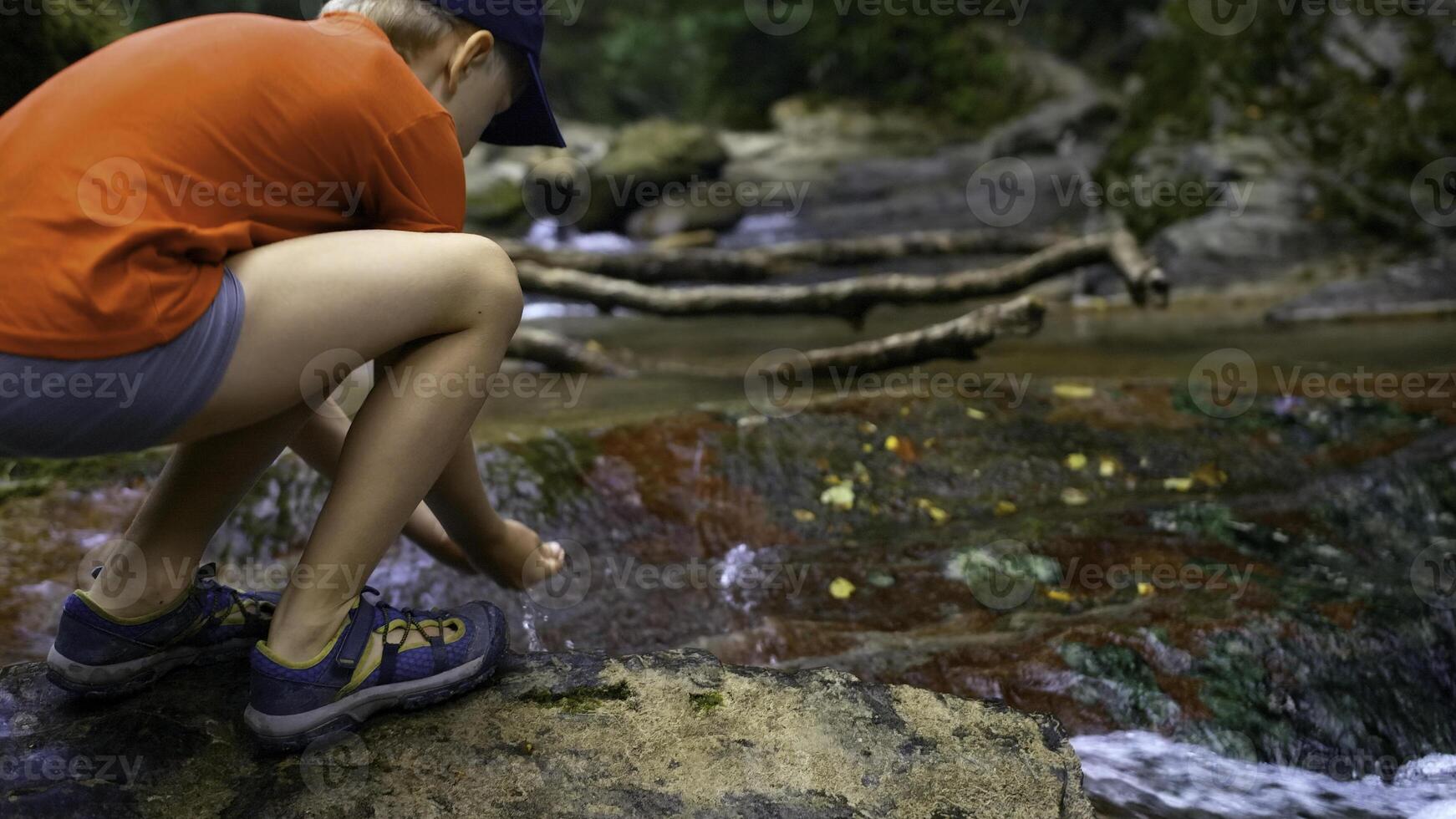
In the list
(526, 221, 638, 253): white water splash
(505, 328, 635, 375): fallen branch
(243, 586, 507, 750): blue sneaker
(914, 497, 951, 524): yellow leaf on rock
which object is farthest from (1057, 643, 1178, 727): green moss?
(526, 221, 638, 253): white water splash

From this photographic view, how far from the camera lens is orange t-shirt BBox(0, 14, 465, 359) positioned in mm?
1201

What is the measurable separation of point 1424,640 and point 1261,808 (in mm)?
718

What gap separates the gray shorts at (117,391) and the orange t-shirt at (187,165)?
0.02m

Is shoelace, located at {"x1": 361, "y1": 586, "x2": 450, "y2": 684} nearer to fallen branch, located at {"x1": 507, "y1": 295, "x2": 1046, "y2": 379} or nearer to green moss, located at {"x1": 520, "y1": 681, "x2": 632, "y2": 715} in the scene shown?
green moss, located at {"x1": 520, "y1": 681, "x2": 632, "y2": 715}

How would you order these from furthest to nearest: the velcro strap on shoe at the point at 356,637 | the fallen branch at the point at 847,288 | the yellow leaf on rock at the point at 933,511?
the fallen branch at the point at 847,288, the yellow leaf on rock at the point at 933,511, the velcro strap on shoe at the point at 356,637

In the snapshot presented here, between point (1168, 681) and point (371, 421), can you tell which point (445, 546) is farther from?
point (1168, 681)

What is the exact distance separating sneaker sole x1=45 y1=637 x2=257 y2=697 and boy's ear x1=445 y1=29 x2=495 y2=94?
1.00m

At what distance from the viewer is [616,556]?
9.14 ft

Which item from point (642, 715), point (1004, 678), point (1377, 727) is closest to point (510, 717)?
point (642, 715)

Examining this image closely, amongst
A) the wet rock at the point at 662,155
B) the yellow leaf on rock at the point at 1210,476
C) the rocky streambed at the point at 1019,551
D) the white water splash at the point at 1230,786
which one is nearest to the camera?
the white water splash at the point at 1230,786

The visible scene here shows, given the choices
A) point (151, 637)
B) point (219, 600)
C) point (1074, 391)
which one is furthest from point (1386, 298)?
point (151, 637)

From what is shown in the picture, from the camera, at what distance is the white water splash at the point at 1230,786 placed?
1845 millimetres

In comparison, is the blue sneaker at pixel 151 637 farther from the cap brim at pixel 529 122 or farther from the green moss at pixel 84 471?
Answer: the green moss at pixel 84 471

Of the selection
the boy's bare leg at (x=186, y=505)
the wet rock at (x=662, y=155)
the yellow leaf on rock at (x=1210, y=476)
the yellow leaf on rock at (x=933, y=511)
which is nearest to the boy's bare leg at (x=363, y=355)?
the boy's bare leg at (x=186, y=505)
